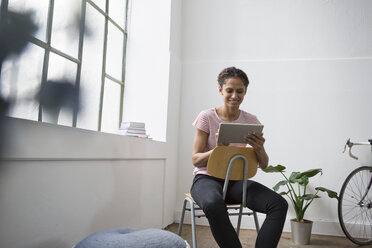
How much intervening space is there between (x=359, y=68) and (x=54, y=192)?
280 centimetres

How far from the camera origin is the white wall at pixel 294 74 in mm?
2850

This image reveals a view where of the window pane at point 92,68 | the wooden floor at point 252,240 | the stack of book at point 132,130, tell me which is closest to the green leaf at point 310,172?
the wooden floor at point 252,240

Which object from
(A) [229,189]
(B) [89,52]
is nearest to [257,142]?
(A) [229,189]

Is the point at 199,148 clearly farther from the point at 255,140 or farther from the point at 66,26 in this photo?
the point at 66,26

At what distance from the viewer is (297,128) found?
2924 millimetres

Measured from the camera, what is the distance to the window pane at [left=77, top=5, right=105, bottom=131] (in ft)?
7.13

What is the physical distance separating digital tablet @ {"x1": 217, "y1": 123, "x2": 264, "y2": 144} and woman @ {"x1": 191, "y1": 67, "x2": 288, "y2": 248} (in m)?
0.03

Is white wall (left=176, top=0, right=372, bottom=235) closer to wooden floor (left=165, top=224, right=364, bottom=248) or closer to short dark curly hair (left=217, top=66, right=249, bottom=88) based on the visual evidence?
wooden floor (left=165, top=224, right=364, bottom=248)

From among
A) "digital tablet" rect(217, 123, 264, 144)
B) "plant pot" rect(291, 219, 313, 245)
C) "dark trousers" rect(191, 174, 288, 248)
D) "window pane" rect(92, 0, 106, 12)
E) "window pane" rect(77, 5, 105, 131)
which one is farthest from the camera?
"plant pot" rect(291, 219, 313, 245)

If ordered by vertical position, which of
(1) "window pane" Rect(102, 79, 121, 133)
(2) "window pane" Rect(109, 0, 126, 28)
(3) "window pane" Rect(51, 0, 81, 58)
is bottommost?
(1) "window pane" Rect(102, 79, 121, 133)

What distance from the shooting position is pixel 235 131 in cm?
154

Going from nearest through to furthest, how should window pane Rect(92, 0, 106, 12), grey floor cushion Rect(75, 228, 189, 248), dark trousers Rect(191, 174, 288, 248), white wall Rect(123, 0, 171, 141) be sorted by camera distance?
grey floor cushion Rect(75, 228, 189, 248) → dark trousers Rect(191, 174, 288, 248) → window pane Rect(92, 0, 106, 12) → white wall Rect(123, 0, 171, 141)

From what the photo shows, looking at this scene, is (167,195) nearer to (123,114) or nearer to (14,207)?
(123,114)

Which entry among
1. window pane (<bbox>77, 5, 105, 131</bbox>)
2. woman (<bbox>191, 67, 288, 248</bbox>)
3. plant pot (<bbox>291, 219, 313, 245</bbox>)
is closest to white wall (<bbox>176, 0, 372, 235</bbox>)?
plant pot (<bbox>291, 219, 313, 245</bbox>)
